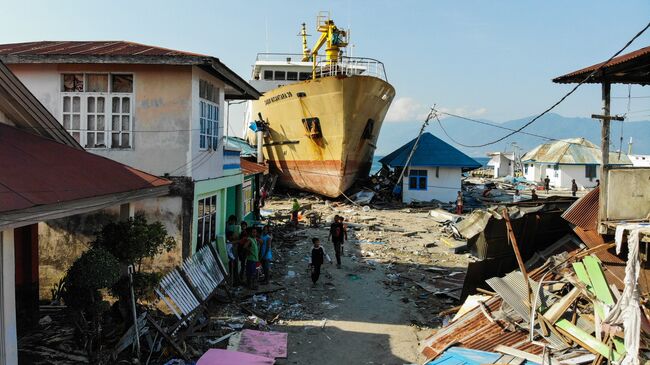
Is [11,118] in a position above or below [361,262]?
above

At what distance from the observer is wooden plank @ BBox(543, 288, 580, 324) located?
6816 mm

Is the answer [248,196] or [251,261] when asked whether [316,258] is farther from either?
[248,196]

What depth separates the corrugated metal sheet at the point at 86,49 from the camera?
28.8 ft

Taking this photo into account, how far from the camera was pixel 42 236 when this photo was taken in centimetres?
905

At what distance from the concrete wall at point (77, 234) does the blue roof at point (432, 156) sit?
20.3m

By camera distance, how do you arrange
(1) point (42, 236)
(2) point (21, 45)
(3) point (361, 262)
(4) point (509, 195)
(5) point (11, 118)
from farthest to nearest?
(4) point (509, 195), (3) point (361, 262), (2) point (21, 45), (1) point (42, 236), (5) point (11, 118)

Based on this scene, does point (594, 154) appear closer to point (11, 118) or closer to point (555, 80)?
point (555, 80)

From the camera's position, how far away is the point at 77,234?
9.08m

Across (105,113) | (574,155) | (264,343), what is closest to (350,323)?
(264,343)

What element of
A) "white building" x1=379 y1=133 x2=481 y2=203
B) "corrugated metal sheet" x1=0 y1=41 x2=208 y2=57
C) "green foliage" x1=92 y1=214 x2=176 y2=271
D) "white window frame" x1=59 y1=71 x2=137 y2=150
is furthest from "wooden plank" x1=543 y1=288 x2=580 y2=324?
"white building" x1=379 y1=133 x2=481 y2=203

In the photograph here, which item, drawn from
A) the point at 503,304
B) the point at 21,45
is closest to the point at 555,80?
the point at 503,304

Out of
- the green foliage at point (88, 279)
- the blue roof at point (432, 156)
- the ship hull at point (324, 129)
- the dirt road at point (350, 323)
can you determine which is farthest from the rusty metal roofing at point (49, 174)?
the blue roof at point (432, 156)

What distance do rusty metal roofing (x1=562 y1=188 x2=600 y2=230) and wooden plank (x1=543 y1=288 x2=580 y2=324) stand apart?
5.56 ft

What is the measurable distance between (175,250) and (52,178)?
3.82 meters
